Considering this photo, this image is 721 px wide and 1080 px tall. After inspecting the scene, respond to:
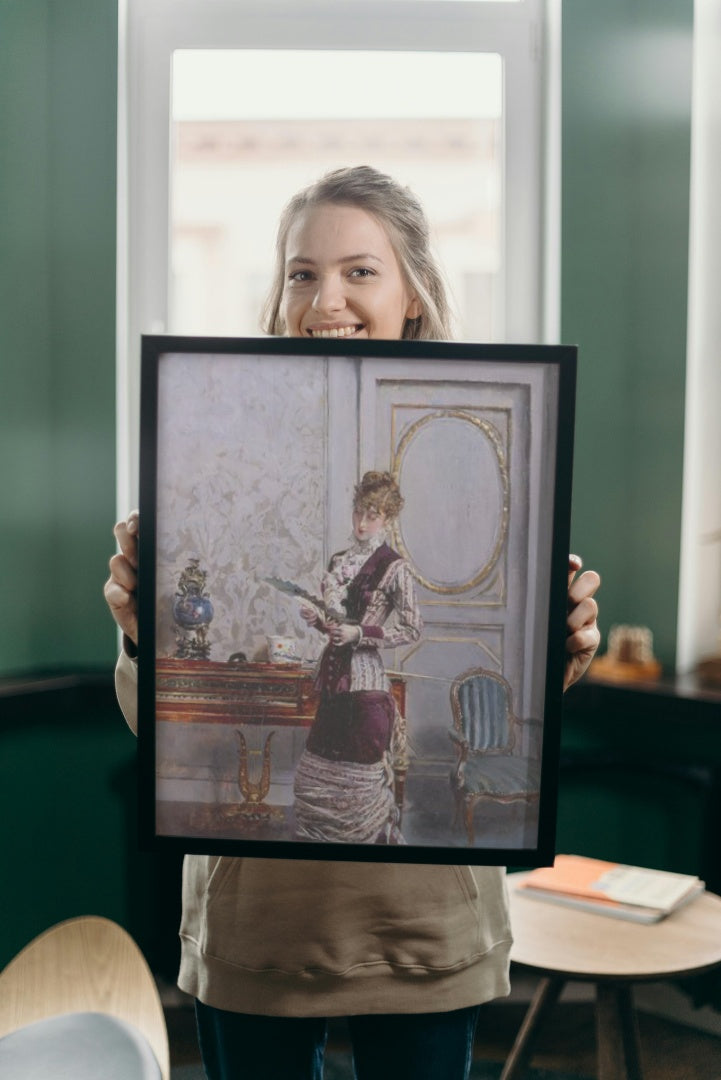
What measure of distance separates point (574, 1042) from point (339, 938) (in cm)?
179

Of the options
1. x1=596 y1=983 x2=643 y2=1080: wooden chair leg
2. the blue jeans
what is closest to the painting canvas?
the blue jeans

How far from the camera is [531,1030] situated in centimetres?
189

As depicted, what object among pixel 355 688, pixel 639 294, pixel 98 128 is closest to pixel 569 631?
pixel 355 688

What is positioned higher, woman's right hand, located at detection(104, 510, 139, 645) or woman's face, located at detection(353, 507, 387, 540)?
woman's face, located at detection(353, 507, 387, 540)

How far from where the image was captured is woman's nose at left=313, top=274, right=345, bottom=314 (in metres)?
1.06

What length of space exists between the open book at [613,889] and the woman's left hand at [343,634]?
1.12 metres

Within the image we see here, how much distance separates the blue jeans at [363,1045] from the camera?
1019 millimetres

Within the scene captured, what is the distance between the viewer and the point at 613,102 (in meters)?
2.56

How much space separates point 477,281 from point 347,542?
75.6 inches

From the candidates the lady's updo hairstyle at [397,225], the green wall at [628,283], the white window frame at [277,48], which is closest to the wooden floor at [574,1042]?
the green wall at [628,283]

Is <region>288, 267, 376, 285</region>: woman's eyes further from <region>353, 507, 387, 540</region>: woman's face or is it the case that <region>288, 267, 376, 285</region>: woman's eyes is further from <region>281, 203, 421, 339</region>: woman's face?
<region>353, 507, 387, 540</region>: woman's face

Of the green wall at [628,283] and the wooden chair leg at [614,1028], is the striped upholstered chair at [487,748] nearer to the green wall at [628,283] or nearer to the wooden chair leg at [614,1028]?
the wooden chair leg at [614,1028]

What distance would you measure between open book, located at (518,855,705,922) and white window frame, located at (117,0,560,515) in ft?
4.19

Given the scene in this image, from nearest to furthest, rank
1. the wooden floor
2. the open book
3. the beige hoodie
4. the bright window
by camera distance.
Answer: the beige hoodie → the open book → the wooden floor → the bright window
